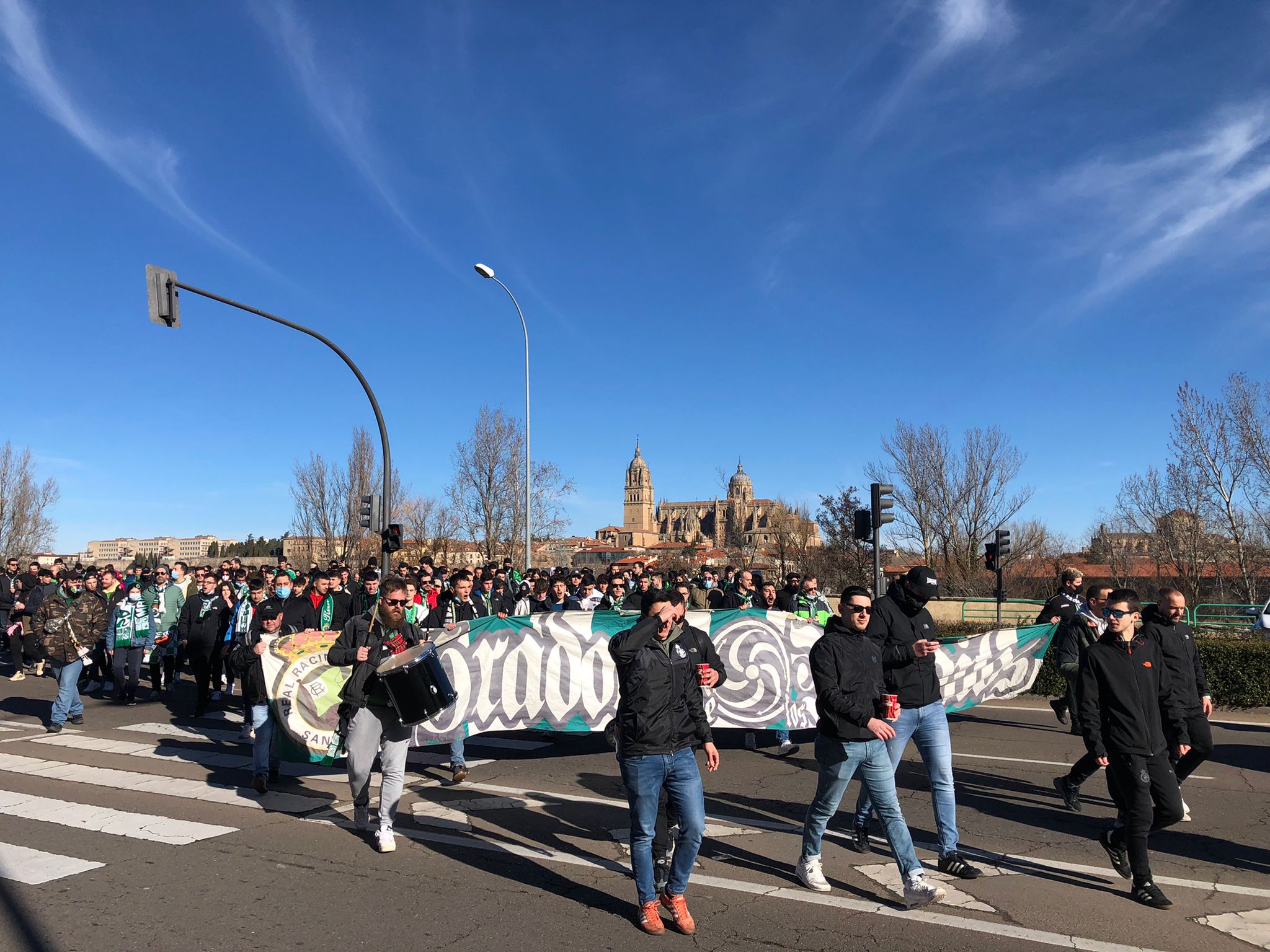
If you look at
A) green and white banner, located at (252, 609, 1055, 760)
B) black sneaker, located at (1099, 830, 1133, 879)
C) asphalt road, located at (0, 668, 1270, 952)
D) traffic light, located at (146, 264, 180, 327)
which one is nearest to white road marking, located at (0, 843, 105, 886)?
asphalt road, located at (0, 668, 1270, 952)

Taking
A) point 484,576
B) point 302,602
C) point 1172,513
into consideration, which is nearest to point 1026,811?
point 302,602

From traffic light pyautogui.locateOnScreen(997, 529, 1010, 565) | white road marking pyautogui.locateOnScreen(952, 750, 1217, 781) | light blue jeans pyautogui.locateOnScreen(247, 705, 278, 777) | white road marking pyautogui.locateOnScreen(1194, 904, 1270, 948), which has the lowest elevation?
white road marking pyautogui.locateOnScreen(1194, 904, 1270, 948)

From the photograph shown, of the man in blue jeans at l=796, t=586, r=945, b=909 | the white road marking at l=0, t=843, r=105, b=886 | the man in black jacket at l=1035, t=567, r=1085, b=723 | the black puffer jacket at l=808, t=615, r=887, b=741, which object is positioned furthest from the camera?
the man in black jacket at l=1035, t=567, r=1085, b=723

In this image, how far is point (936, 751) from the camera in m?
5.76

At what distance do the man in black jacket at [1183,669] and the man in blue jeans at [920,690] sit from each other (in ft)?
5.44

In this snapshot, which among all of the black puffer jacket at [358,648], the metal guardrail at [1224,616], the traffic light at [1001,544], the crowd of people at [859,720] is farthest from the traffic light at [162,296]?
the metal guardrail at [1224,616]

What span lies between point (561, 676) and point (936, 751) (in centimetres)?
441

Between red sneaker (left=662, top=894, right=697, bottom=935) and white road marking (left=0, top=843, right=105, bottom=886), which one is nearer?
red sneaker (left=662, top=894, right=697, bottom=935)

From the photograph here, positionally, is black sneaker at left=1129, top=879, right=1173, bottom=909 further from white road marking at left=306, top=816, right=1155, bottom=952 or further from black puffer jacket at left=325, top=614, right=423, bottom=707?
black puffer jacket at left=325, top=614, right=423, bottom=707

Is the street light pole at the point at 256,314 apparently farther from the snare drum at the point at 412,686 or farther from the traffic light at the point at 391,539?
the snare drum at the point at 412,686

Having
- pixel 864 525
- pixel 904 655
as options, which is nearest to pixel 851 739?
pixel 904 655

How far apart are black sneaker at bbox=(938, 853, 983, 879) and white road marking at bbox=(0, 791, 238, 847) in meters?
5.09

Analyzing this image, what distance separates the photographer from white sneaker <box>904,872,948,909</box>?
4969 millimetres

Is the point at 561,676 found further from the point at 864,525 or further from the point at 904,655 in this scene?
the point at 864,525
